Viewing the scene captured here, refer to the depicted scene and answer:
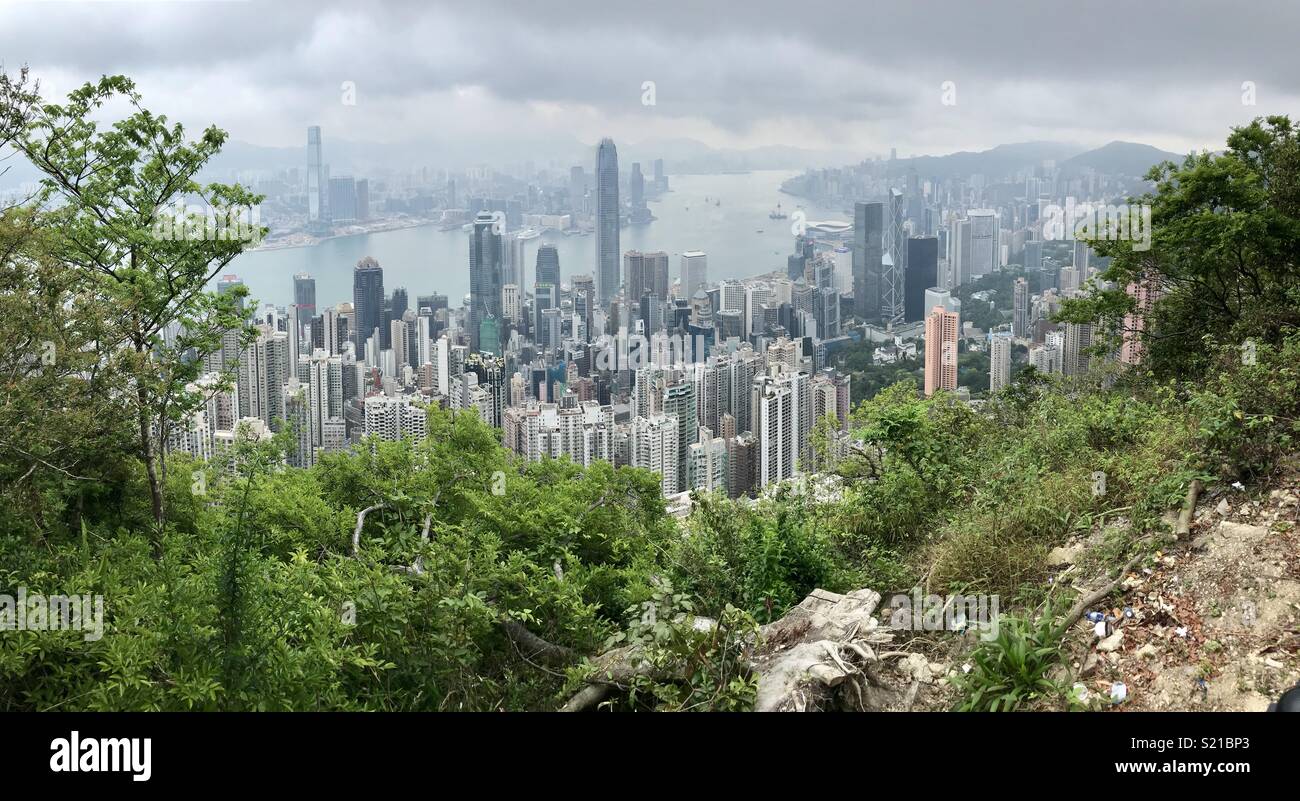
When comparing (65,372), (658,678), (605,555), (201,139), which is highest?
(201,139)

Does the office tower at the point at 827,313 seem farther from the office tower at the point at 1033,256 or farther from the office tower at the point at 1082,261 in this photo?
the office tower at the point at 1082,261

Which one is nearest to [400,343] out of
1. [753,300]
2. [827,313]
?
[753,300]

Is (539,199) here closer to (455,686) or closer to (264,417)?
(264,417)

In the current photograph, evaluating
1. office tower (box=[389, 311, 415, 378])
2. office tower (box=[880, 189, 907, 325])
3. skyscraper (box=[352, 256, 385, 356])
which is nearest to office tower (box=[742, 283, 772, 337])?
office tower (box=[880, 189, 907, 325])

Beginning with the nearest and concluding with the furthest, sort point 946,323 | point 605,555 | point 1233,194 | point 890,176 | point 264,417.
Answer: point 605,555 → point 1233,194 → point 264,417 → point 946,323 → point 890,176

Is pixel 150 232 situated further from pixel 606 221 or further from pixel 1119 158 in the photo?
pixel 606 221

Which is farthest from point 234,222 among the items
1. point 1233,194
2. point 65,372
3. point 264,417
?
point 1233,194
